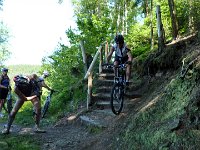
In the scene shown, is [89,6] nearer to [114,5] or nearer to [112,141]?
[114,5]

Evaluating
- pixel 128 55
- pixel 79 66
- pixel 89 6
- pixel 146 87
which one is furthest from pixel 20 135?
pixel 89 6

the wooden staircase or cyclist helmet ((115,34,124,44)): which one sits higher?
cyclist helmet ((115,34,124,44))

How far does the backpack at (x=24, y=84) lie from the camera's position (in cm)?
712

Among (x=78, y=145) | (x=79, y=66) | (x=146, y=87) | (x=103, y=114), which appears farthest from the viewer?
(x=79, y=66)

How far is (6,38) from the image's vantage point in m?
50.8

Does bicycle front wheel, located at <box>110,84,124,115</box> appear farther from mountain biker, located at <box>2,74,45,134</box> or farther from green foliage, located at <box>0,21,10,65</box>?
green foliage, located at <box>0,21,10,65</box>

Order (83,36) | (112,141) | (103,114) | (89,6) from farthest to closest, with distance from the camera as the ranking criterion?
(89,6) < (83,36) < (103,114) < (112,141)

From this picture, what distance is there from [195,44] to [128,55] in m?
1.74

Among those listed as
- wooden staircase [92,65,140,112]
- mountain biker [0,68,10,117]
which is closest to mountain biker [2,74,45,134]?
wooden staircase [92,65,140,112]

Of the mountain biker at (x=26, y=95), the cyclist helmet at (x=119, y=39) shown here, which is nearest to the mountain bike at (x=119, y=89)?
the cyclist helmet at (x=119, y=39)

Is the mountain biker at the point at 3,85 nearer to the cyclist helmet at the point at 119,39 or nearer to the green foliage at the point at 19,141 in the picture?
the green foliage at the point at 19,141

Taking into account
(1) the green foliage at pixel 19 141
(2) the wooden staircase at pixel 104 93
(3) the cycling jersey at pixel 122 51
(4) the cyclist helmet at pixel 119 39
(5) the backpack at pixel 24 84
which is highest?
(4) the cyclist helmet at pixel 119 39

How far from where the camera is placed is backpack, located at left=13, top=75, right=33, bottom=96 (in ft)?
23.4

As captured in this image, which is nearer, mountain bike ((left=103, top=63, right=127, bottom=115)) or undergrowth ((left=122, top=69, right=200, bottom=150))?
undergrowth ((left=122, top=69, right=200, bottom=150))
